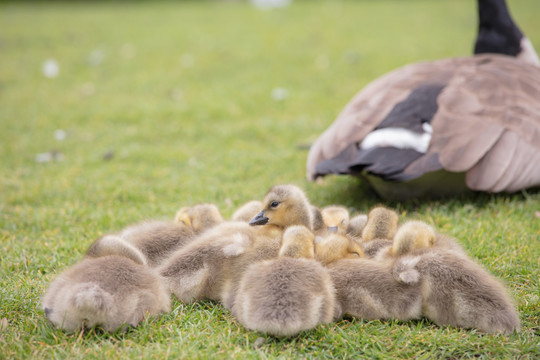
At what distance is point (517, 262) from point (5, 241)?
3967mm

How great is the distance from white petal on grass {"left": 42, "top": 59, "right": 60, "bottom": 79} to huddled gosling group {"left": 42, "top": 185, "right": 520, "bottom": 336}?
8.51m

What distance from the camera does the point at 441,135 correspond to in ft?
15.6

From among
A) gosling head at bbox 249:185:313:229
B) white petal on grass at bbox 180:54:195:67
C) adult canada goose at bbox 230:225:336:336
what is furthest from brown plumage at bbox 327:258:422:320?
white petal on grass at bbox 180:54:195:67

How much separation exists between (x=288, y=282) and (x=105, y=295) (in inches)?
37.4

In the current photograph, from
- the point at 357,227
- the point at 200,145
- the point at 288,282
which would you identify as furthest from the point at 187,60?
the point at 288,282

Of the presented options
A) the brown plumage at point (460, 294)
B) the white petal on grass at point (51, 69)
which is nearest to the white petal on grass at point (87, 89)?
the white petal on grass at point (51, 69)

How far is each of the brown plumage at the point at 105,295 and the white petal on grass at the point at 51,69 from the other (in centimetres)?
879

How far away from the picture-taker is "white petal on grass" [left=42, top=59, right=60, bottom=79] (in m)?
11.1

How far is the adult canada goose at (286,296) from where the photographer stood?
2893 millimetres

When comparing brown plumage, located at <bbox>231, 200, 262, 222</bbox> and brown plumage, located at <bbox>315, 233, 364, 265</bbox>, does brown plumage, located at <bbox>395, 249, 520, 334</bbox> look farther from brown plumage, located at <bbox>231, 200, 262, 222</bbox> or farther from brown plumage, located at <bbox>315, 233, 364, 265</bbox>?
brown plumage, located at <bbox>231, 200, 262, 222</bbox>

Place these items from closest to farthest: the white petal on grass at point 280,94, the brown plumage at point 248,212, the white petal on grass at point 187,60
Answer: the brown plumage at point 248,212, the white petal on grass at point 280,94, the white petal on grass at point 187,60

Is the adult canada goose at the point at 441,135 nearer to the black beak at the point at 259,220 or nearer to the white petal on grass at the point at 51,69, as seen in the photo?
the black beak at the point at 259,220

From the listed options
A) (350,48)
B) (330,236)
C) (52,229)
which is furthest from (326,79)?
(330,236)

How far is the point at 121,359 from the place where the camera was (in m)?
2.80
